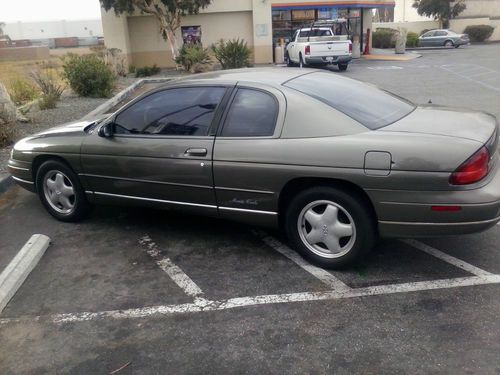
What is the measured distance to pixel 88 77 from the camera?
558 inches

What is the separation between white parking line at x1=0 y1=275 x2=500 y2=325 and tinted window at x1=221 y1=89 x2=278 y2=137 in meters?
1.29

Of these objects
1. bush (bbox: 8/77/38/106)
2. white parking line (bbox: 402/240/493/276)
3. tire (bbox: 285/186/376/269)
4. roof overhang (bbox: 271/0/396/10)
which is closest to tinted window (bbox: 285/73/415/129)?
tire (bbox: 285/186/376/269)

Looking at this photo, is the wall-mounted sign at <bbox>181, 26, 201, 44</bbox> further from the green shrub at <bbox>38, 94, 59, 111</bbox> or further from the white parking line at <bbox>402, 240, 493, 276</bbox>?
the white parking line at <bbox>402, 240, 493, 276</bbox>

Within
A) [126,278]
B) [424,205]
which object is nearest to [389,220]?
[424,205]

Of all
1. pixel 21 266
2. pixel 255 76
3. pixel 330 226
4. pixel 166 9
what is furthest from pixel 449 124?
pixel 166 9

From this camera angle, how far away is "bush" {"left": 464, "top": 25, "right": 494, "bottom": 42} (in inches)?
1668

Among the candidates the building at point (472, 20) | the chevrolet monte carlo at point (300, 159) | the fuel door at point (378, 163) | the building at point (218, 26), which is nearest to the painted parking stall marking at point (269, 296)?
the chevrolet monte carlo at point (300, 159)

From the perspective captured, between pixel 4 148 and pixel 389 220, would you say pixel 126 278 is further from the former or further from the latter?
pixel 4 148

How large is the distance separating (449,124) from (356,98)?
2.61 ft

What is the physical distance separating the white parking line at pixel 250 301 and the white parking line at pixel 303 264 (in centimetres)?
11

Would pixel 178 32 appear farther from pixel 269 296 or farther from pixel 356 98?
pixel 269 296

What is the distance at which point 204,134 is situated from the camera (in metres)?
4.33

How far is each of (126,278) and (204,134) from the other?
4.40ft

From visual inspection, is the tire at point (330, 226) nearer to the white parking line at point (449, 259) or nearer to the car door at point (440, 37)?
the white parking line at point (449, 259)
